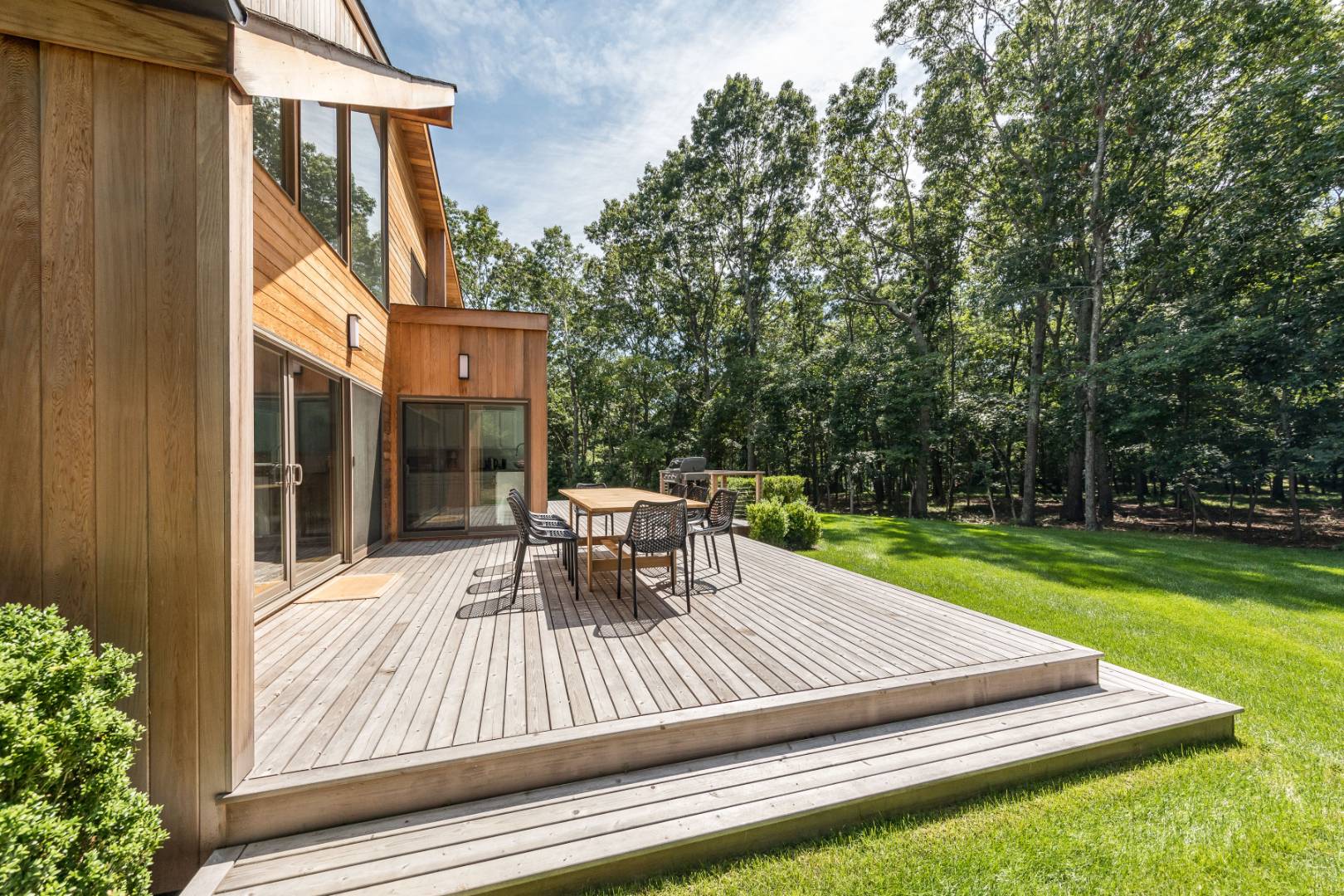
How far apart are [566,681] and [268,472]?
8.81 feet

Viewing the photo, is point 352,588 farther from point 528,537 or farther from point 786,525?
point 786,525

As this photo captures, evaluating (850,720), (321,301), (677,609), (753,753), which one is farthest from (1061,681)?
(321,301)

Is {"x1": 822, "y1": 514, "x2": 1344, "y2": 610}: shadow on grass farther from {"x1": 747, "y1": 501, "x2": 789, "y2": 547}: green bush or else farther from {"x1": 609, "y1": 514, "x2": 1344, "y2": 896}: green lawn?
{"x1": 609, "y1": 514, "x2": 1344, "y2": 896}: green lawn

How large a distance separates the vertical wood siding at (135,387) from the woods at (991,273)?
46.7ft

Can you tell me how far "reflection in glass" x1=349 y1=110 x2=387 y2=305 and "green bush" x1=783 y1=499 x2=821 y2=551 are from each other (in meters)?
6.23

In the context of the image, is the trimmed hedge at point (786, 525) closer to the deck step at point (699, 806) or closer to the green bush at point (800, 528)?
the green bush at point (800, 528)

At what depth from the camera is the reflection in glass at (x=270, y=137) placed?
326 cm

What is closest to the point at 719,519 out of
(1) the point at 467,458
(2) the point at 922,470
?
(1) the point at 467,458

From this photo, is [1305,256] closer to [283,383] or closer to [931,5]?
[931,5]

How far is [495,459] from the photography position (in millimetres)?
7031

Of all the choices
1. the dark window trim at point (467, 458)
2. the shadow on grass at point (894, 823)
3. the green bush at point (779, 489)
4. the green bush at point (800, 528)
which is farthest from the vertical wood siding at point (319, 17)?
the green bush at point (779, 489)

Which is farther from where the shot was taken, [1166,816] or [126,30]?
[1166,816]

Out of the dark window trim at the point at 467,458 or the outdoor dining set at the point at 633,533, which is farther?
the dark window trim at the point at 467,458

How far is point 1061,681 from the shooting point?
2861mm
